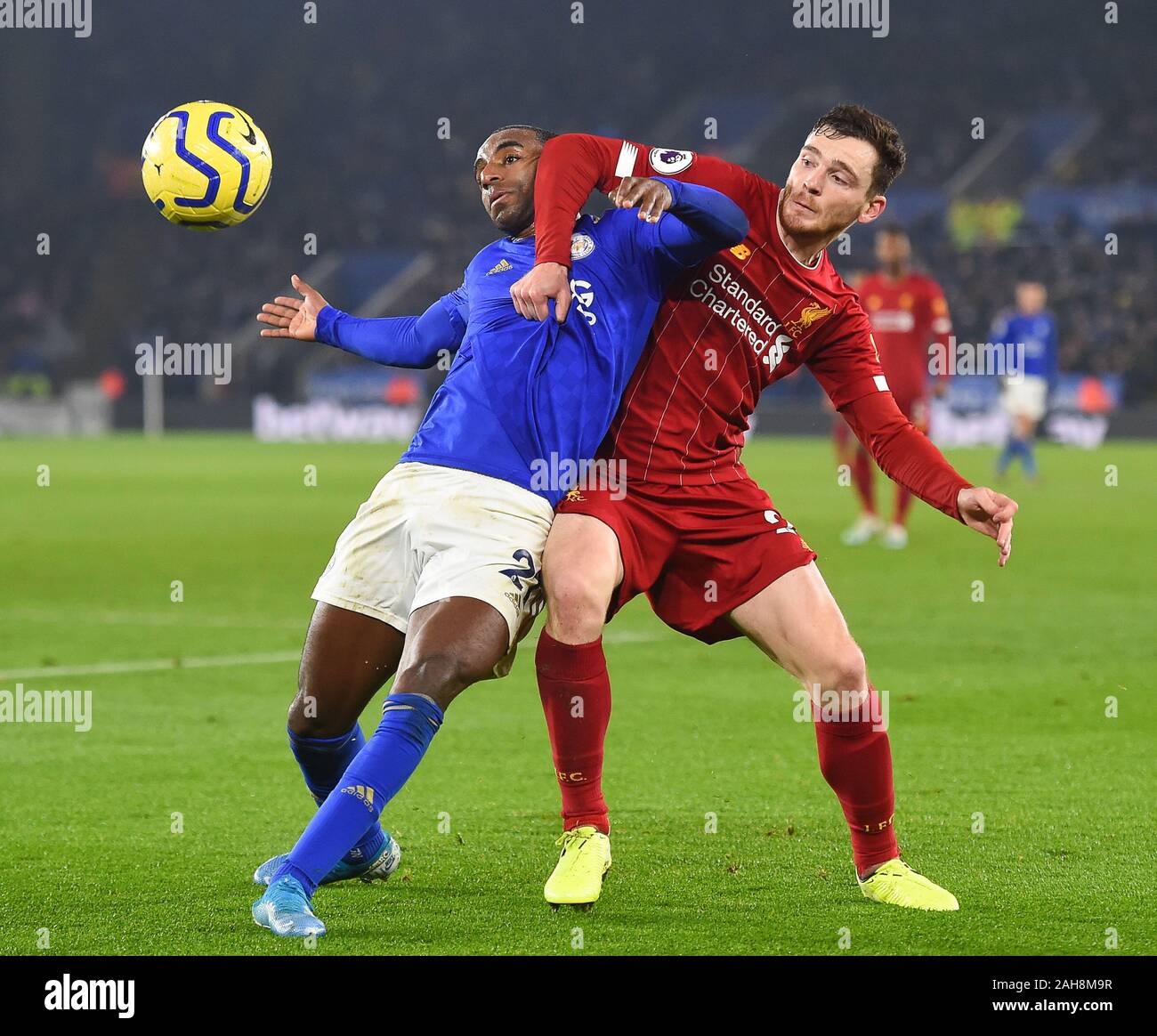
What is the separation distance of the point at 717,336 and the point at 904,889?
1.30 metres

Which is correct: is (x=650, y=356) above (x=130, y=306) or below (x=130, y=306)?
below

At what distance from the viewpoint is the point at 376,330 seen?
13.9 ft

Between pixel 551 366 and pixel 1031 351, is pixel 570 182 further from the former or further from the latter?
pixel 1031 351

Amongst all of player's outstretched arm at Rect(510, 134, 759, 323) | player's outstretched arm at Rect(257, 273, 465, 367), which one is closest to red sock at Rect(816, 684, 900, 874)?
player's outstretched arm at Rect(510, 134, 759, 323)

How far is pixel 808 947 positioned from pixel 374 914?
3.03 feet

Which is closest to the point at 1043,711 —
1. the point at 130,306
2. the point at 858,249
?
the point at 858,249

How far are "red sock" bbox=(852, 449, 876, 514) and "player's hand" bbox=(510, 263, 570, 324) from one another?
836cm

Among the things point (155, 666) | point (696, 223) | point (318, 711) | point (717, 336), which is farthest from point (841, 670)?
point (155, 666)

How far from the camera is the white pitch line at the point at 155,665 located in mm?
7223

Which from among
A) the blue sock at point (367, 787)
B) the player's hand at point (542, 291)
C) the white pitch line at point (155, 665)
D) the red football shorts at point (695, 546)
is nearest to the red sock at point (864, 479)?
the white pitch line at point (155, 665)

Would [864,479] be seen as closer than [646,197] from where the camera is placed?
No

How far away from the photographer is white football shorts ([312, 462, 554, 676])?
12.1ft

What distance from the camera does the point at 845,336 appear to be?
4.14 metres

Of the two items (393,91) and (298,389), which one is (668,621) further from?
(393,91)
